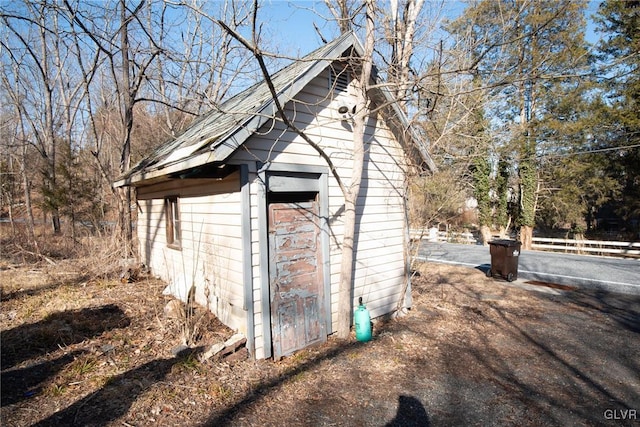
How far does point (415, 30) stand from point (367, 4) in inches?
74.1

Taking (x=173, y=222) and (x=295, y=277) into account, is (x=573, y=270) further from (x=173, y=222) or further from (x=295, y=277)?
(x=173, y=222)

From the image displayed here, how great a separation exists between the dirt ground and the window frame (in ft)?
4.05

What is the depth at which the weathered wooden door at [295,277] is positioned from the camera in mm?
4668

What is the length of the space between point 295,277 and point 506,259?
7.48m

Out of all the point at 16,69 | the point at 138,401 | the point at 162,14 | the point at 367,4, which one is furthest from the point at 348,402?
the point at 16,69

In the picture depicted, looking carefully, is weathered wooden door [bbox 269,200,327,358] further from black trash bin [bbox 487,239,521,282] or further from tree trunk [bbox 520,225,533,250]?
tree trunk [bbox 520,225,533,250]

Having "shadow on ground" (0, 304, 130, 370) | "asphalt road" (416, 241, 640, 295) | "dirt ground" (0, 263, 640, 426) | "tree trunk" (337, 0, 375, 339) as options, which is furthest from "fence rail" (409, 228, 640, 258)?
"shadow on ground" (0, 304, 130, 370)

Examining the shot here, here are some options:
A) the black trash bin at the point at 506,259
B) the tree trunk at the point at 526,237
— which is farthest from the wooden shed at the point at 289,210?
the tree trunk at the point at 526,237

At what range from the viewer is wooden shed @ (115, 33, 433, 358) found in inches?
173

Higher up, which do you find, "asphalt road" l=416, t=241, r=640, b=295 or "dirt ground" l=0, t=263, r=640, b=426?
"dirt ground" l=0, t=263, r=640, b=426

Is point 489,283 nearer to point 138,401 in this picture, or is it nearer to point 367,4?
point 367,4

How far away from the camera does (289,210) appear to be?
4922 millimetres

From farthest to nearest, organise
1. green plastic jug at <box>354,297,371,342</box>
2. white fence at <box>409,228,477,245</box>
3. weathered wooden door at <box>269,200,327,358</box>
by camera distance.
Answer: white fence at <box>409,228,477,245</box> → green plastic jug at <box>354,297,371,342</box> → weathered wooden door at <box>269,200,327,358</box>

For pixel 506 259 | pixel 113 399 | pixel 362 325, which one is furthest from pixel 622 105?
pixel 113 399
